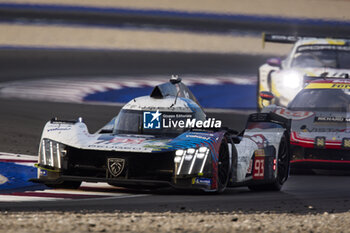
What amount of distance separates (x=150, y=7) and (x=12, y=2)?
5689 mm

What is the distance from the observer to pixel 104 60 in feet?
87.3

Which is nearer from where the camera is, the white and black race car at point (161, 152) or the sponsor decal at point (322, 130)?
the white and black race car at point (161, 152)

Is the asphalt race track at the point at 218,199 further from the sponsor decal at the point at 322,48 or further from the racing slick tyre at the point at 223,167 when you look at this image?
the sponsor decal at the point at 322,48

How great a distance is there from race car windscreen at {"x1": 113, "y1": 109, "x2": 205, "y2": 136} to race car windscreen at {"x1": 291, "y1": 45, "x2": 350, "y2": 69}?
8230 mm

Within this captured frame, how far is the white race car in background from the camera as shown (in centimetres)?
1694

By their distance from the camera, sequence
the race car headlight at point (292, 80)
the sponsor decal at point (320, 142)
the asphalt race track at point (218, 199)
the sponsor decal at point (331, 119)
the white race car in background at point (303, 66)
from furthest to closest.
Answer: the white race car in background at point (303, 66), the race car headlight at point (292, 80), the sponsor decal at point (331, 119), the sponsor decal at point (320, 142), the asphalt race track at point (218, 199)

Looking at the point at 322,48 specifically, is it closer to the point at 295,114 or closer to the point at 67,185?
the point at 295,114

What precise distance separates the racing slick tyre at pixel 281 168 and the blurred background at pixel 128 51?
12.5ft

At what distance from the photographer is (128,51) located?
29.0 meters

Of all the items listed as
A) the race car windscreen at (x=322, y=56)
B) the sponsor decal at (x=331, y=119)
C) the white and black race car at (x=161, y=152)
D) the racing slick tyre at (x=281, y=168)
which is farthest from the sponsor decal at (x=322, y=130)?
the race car windscreen at (x=322, y=56)

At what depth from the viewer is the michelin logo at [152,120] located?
400 inches

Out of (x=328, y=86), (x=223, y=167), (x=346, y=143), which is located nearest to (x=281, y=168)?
(x=346, y=143)

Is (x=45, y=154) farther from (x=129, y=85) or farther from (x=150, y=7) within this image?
(x=150, y=7)

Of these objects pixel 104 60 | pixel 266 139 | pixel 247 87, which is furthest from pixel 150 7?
pixel 266 139
